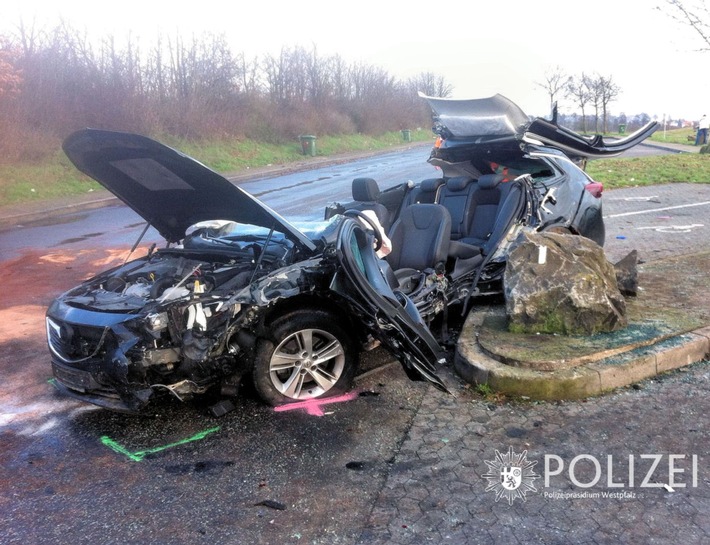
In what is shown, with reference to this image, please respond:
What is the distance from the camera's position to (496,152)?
273 inches

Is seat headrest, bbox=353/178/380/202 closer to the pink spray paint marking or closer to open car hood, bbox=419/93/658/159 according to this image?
open car hood, bbox=419/93/658/159

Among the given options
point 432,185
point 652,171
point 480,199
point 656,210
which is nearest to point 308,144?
point 652,171

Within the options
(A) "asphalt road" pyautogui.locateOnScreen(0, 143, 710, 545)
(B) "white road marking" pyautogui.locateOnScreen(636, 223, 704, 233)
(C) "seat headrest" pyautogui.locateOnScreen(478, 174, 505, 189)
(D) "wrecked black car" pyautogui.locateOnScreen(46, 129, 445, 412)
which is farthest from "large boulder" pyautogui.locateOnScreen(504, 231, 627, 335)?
(B) "white road marking" pyautogui.locateOnScreen(636, 223, 704, 233)

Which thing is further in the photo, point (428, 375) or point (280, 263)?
point (280, 263)

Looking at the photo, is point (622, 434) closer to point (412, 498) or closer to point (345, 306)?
point (412, 498)

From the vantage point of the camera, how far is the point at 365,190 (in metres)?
6.17

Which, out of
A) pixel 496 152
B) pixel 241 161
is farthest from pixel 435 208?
pixel 241 161

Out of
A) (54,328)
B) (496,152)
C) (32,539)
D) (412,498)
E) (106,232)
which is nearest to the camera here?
(32,539)

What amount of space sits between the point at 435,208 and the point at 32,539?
4165 mm

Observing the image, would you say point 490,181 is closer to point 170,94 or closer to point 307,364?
point 307,364

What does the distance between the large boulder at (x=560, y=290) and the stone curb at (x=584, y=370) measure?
→ 440 mm

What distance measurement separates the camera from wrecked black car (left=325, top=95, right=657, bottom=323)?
5557 mm

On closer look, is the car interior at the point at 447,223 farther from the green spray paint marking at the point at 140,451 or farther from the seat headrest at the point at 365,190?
the green spray paint marking at the point at 140,451

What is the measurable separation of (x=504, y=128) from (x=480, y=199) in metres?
0.78
